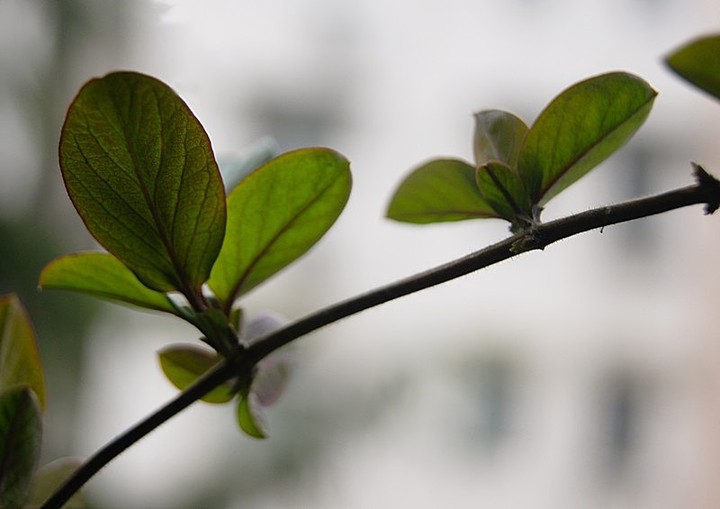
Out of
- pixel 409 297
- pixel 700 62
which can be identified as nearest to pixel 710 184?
pixel 700 62

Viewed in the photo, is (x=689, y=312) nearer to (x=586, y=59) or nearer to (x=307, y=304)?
(x=586, y=59)

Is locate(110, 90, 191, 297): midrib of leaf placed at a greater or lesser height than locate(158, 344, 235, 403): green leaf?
greater

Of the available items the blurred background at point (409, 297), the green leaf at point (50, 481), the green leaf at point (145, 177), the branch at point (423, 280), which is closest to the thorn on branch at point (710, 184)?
the branch at point (423, 280)

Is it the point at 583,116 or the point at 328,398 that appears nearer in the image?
the point at 583,116

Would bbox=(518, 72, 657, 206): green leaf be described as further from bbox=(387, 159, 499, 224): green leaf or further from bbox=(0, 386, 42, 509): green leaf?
bbox=(0, 386, 42, 509): green leaf

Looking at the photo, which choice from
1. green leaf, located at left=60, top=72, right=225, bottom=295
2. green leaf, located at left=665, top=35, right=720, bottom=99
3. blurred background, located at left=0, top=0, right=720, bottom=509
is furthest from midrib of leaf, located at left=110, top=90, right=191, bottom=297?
blurred background, located at left=0, top=0, right=720, bottom=509

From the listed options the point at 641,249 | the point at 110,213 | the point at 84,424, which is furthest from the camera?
the point at 641,249

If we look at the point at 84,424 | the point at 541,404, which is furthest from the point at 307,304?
the point at 541,404
